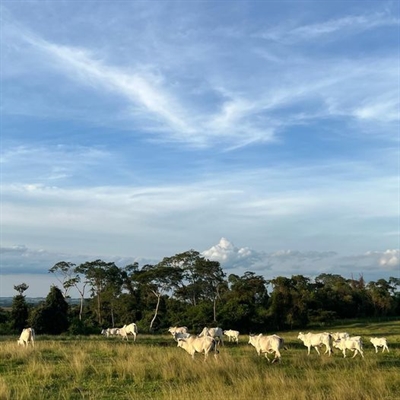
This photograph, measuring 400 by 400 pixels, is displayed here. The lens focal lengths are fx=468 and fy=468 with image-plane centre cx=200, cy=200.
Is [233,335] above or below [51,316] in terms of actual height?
below

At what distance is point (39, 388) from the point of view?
1062 centimetres

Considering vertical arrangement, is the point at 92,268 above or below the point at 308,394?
above

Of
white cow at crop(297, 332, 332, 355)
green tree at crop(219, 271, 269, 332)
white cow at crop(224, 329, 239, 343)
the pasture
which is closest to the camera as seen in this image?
the pasture

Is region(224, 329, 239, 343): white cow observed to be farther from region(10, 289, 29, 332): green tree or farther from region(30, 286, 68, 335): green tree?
region(10, 289, 29, 332): green tree

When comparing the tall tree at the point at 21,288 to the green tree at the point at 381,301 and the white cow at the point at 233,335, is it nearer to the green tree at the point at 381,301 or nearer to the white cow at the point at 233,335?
the white cow at the point at 233,335

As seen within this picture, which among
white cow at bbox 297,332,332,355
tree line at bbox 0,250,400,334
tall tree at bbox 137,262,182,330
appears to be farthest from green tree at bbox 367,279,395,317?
white cow at bbox 297,332,332,355

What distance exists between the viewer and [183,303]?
62656 mm

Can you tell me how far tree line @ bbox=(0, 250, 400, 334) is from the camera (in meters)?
48.4

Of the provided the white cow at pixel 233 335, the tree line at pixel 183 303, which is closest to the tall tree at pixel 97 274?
the tree line at pixel 183 303

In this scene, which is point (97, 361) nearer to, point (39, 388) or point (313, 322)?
point (39, 388)

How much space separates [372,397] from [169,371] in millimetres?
5517

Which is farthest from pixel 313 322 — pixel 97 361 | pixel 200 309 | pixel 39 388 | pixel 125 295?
pixel 39 388

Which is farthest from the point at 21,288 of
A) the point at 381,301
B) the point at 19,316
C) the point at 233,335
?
the point at 381,301

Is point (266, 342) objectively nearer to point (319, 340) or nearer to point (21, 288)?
point (319, 340)
